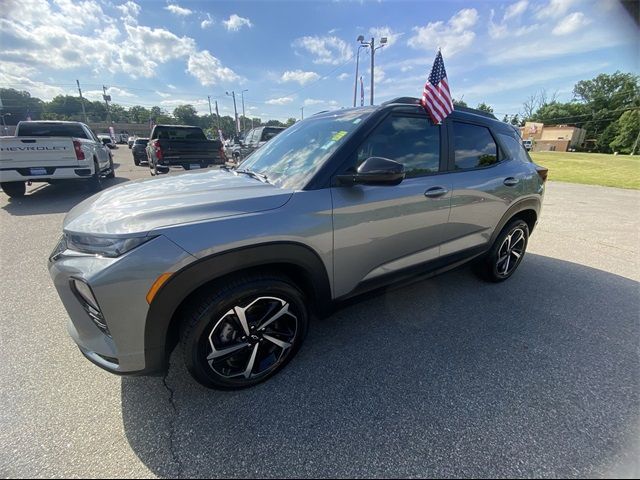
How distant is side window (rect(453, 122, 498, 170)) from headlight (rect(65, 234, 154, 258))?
8.53ft

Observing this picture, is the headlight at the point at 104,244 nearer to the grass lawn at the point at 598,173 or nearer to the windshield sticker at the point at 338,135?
the windshield sticker at the point at 338,135

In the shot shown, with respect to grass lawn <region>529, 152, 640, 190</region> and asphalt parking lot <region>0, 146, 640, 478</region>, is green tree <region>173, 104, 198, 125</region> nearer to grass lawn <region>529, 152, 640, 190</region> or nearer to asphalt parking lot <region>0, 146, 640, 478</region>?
grass lawn <region>529, 152, 640, 190</region>

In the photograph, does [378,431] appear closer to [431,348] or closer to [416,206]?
[431,348]

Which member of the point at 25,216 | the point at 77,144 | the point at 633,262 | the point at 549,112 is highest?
the point at 549,112

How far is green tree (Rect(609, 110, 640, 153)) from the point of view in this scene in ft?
164

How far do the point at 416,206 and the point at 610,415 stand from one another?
1.77 metres

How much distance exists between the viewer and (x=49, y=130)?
28.0 ft

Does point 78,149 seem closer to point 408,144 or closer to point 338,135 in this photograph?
point 338,135

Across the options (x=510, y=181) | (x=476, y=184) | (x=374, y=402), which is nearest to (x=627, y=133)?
(x=510, y=181)

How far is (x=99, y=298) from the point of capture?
58.9 inches

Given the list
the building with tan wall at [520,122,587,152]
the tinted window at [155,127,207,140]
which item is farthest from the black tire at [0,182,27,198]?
the building with tan wall at [520,122,587,152]

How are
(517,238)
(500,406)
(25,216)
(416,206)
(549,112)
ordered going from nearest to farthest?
(500,406) → (416,206) → (517,238) → (25,216) → (549,112)

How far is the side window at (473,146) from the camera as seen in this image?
9.10ft

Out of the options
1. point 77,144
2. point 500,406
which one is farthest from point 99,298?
point 77,144
